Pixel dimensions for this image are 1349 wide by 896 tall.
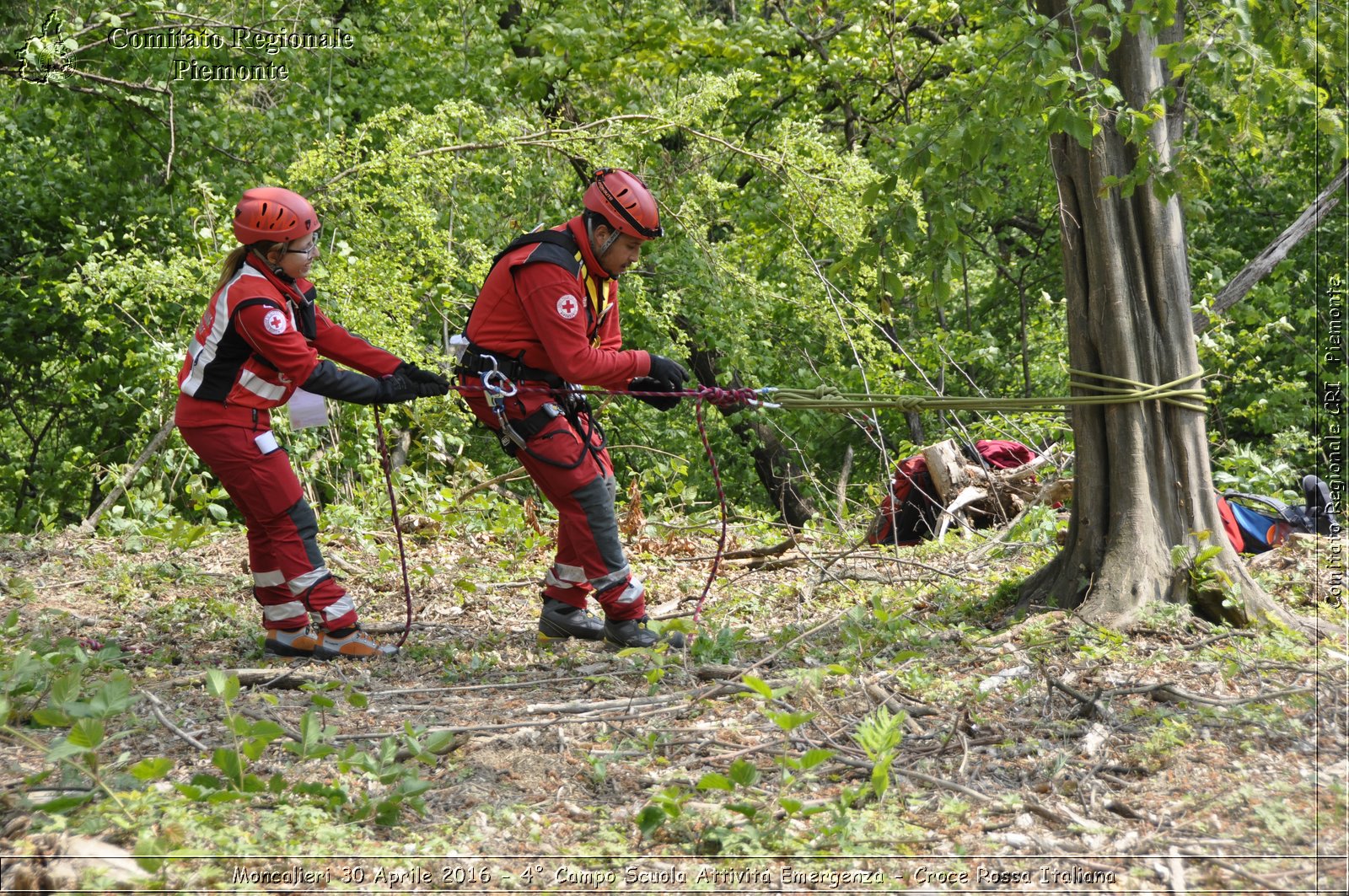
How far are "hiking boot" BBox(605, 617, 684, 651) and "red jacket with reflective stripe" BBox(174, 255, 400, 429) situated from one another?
1.75 m

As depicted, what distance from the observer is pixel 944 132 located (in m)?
4.59

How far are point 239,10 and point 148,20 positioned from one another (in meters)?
1.40

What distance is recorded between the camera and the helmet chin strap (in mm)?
4828

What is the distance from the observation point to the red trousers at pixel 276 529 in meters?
4.80

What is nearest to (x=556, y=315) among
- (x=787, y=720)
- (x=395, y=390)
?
(x=395, y=390)

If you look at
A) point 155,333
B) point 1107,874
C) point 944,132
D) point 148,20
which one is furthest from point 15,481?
point 1107,874

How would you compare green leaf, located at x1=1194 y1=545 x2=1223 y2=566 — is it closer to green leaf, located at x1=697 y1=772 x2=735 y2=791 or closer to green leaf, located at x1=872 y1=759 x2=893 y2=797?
green leaf, located at x1=872 y1=759 x2=893 y2=797

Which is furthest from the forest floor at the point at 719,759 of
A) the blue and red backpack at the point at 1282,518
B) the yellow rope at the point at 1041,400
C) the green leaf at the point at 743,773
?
the yellow rope at the point at 1041,400

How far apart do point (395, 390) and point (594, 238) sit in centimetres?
107

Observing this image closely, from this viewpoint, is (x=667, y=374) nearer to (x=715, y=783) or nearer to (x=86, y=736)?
(x=715, y=783)

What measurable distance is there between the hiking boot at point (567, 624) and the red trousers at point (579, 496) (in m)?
0.10

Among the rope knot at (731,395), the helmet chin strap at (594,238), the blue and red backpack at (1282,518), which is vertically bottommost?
the blue and red backpack at (1282,518)

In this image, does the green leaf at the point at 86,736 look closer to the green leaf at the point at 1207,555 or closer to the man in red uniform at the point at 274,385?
the man in red uniform at the point at 274,385

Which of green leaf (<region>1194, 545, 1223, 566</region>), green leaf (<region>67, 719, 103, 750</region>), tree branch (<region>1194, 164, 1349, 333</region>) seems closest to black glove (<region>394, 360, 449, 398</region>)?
green leaf (<region>67, 719, 103, 750</region>)
